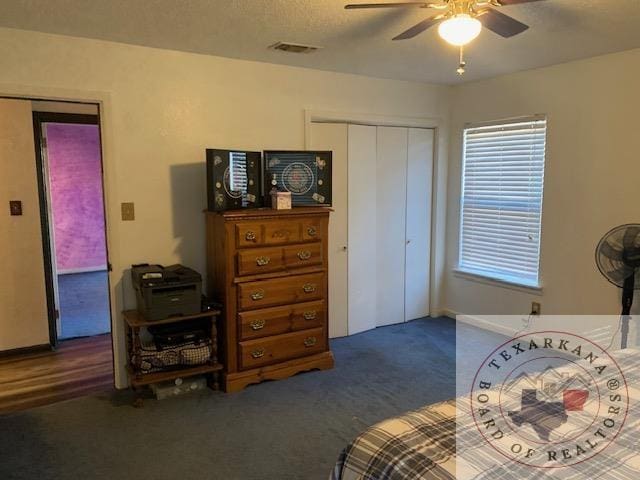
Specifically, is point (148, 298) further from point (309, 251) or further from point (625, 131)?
point (625, 131)

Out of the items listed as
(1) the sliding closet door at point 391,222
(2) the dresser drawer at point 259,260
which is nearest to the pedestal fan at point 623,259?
(1) the sliding closet door at point 391,222

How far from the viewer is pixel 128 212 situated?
336 cm

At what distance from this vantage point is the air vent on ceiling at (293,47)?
3.26 m

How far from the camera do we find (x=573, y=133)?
3.79 m

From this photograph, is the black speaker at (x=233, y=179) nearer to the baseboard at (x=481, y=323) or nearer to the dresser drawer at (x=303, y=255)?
the dresser drawer at (x=303, y=255)

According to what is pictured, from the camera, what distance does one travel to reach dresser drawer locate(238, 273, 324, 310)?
132 inches

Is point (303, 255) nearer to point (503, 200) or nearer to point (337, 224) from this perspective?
point (337, 224)

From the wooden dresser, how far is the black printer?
0.74 feet

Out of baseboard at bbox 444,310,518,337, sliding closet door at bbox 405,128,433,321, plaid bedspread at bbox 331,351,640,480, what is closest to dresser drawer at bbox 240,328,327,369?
sliding closet door at bbox 405,128,433,321

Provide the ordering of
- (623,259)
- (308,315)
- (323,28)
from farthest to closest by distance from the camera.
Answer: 1. (308,315)
2. (623,259)
3. (323,28)

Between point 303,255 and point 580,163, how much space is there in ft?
7.39

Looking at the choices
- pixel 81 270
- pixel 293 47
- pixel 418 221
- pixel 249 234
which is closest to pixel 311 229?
pixel 249 234

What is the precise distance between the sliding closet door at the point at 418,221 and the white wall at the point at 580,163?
27.2 inches

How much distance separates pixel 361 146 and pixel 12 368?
3361mm
